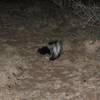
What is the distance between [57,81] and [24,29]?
613 mm

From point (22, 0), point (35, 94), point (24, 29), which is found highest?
point (22, 0)

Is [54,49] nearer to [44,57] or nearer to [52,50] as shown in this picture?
[52,50]

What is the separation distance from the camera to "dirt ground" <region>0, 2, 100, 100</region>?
12.3 ft

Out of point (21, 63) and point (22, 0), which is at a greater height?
point (22, 0)

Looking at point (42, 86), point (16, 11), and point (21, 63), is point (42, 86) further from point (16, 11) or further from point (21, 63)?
point (16, 11)

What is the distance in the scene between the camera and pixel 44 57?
3832 mm

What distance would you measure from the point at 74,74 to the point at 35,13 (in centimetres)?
73

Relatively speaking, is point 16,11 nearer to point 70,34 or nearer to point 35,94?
point 70,34

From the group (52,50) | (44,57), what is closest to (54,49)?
(52,50)

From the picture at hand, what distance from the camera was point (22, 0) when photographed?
379 cm

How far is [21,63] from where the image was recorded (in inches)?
149

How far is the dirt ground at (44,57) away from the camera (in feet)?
12.3

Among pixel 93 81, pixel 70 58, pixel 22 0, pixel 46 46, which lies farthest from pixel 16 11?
pixel 93 81

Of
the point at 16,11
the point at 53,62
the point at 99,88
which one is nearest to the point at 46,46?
the point at 53,62
